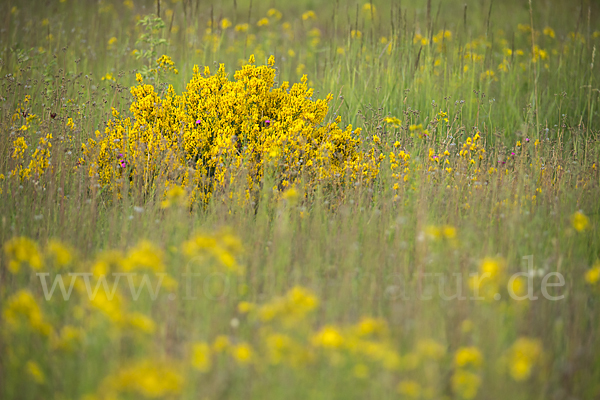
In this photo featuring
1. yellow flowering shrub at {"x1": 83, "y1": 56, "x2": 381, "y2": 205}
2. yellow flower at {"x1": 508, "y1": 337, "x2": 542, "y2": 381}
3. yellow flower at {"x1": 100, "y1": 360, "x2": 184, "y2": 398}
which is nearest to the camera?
yellow flower at {"x1": 100, "y1": 360, "x2": 184, "y2": 398}

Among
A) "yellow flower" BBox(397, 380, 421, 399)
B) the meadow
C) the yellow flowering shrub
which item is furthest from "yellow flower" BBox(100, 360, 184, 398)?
the yellow flowering shrub

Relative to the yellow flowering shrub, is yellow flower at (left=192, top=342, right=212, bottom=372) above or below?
below

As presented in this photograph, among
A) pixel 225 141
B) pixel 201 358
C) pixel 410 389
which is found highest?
pixel 225 141

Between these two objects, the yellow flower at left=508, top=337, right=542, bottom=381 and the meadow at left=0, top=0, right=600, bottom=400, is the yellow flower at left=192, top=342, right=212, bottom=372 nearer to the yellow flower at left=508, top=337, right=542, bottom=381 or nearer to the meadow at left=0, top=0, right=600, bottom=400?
the meadow at left=0, top=0, right=600, bottom=400

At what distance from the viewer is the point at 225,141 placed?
3.54 metres

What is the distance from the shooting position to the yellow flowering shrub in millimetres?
3559

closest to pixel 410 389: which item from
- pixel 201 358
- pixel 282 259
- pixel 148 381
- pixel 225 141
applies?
pixel 201 358

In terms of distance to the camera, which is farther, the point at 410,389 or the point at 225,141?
the point at 225,141

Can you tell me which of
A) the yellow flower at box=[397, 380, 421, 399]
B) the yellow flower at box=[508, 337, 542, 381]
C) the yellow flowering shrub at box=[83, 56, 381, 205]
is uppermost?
the yellow flowering shrub at box=[83, 56, 381, 205]

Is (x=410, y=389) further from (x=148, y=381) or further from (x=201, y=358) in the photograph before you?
(x=148, y=381)

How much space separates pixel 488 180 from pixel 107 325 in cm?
294

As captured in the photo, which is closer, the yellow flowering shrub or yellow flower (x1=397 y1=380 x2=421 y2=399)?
yellow flower (x1=397 y1=380 x2=421 y2=399)

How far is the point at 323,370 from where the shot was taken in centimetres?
186

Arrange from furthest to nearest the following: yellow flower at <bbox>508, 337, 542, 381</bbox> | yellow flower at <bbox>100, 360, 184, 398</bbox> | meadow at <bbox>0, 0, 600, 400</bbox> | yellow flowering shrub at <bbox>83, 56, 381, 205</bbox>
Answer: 1. yellow flowering shrub at <bbox>83, 56, 381, 205</bbox>
2. meadow at <bbox>0, 0, 600, 400</bbox>
3. yellow flower at <bbox>508, 337, 542, 381</bbox>
4. yellow flower at <bbox>100, 360, 184, 398</bbox>
